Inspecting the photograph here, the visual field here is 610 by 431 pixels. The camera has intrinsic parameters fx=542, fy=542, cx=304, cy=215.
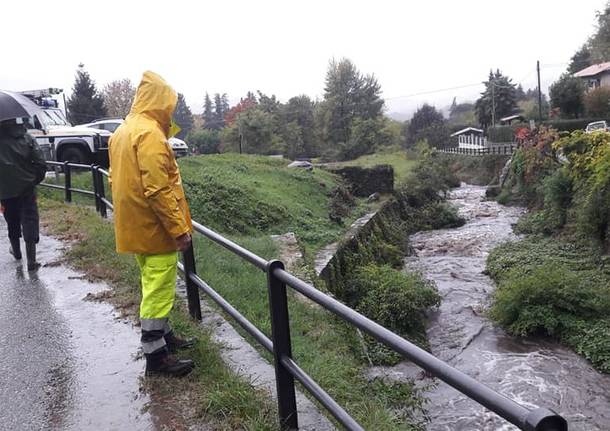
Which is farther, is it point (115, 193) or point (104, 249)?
point (104, 249)

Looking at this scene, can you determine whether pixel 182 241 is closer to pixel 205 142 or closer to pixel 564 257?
pixel 564 257

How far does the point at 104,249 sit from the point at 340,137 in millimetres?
51667

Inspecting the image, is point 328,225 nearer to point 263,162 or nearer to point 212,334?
point 263,162

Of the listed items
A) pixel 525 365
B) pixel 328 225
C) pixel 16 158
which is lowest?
pixel 525 365

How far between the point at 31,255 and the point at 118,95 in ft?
203

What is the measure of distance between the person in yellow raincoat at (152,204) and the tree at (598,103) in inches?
2071

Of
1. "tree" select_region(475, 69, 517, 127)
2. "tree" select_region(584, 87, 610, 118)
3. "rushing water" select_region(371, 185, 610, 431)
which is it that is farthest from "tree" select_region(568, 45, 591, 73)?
"rushing water" select_region(371, 185, 610, 431)

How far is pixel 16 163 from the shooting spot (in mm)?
6645

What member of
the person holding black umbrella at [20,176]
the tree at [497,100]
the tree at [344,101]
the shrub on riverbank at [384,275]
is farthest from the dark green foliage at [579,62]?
the person holding black umbrella at [20,176]

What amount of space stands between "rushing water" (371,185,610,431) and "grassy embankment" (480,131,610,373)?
0.42 meters

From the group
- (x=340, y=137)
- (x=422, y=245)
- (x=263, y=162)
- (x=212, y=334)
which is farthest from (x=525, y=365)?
(x=340, y=137)

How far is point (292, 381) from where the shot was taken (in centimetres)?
317

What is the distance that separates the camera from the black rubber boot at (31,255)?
6.94 metres

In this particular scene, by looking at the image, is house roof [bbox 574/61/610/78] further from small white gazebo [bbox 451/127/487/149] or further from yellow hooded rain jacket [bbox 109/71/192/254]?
yellow hooded rain jacket [bbox 109/71/192/254]
